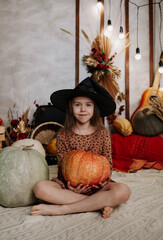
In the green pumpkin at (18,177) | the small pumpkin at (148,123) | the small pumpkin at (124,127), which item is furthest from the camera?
the small pumpkin at (124,127)

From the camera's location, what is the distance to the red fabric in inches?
97.0

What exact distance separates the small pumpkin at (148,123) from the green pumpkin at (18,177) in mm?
1893

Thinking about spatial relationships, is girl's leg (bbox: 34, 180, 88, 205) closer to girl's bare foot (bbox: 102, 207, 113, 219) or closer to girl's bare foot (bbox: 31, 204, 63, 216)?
girl's bare foot (bbox: 31, 204, 63, 216)

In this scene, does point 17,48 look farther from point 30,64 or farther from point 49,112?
point 49,112

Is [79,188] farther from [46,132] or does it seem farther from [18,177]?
[46,132]

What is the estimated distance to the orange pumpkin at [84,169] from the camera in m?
1.27

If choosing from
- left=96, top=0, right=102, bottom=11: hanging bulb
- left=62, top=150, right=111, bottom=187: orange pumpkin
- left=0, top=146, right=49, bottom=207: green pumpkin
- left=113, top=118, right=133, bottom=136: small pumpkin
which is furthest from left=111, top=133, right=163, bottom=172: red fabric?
left=96, top=0, right=102, bottom=11: hanging bulb

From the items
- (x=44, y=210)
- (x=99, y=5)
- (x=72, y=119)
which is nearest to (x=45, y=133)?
(x=72, y=119)

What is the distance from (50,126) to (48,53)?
1.37 meters

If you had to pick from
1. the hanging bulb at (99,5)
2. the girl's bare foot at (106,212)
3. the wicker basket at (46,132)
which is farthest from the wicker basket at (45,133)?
the hanging bulb at (99,5)

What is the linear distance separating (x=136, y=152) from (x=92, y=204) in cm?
159

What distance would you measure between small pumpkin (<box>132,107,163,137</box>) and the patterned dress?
132 cm

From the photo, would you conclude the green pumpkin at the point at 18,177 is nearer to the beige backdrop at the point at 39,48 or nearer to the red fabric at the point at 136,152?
the red fabric at the point at 136,152

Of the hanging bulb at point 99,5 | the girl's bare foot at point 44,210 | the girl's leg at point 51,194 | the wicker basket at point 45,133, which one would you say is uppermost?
the hanging bulb at point 99,5
